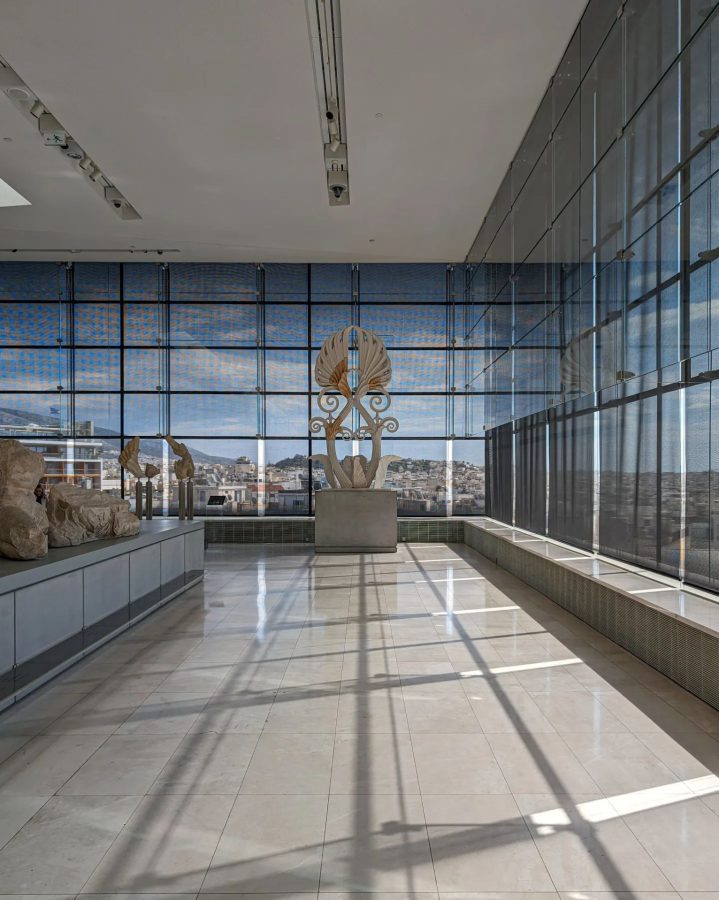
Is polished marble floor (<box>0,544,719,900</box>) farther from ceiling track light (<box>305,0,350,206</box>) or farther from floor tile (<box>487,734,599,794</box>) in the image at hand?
ceiling track light (<box>305,0,350,206</box>)

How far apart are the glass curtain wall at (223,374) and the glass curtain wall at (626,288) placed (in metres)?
4.72

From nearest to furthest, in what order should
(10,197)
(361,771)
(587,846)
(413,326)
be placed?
(587,846) < (361,771) < (10,197) < (413,326)

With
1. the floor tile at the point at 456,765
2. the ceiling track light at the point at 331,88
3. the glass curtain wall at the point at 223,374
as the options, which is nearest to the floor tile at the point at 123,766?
the floor tile at the point at 456,765

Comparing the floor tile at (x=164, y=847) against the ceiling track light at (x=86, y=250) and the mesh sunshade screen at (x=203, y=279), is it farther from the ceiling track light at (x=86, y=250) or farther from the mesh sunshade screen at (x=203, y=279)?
the mesh sunshade screen at (x=203, y=279)

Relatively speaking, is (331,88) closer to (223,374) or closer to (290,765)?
(290,765)

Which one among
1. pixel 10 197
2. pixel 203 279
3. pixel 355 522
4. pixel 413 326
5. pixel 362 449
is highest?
pixel 10 197

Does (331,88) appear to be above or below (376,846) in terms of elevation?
above

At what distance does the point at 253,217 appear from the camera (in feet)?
36.5

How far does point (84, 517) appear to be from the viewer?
5805 mm

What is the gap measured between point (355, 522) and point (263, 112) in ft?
19.7

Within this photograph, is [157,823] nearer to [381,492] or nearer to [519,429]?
[519,429]

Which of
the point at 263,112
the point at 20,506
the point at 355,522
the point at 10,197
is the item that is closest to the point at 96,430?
the point at 10,197

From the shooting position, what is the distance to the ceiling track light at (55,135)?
7285mm

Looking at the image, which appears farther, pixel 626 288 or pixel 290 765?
pixel 626 288
